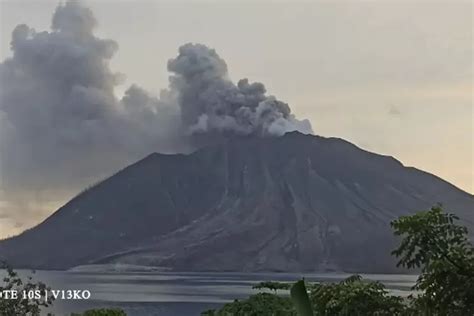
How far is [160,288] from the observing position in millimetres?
4312

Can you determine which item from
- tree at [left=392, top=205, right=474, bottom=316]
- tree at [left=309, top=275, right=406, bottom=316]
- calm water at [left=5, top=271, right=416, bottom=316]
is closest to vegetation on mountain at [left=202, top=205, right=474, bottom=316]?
tree at [left=392, top=205, right=474, bottom=316]

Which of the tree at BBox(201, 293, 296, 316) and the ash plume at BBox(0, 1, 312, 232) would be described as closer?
the tree at BBox(201, 293, 296, 316)

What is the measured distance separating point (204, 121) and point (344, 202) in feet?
3.29

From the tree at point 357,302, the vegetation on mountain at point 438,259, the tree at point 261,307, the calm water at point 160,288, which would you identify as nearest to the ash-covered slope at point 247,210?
the calm water at point 160,288

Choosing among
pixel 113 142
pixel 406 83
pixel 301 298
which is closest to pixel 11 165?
pixel 113 142

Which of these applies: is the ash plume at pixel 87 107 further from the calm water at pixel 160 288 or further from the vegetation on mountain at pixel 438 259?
the vegetation on mountain at pixel 438 259

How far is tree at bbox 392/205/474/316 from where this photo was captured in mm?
2008

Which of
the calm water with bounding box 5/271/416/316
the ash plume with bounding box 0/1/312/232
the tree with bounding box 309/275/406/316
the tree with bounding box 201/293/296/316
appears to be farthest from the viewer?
the ash plume with bounding box 0/1/312/232

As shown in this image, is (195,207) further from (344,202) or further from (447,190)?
(447,190)

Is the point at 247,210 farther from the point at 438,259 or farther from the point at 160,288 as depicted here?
the point at 438,259

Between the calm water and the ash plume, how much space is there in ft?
1.84

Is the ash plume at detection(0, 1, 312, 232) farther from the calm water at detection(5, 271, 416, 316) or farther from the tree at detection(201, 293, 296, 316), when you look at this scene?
the tree at detection(201, 293, 296, 316)

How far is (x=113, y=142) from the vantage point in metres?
4.24

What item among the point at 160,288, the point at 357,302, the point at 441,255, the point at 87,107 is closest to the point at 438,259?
the point at 441,255
